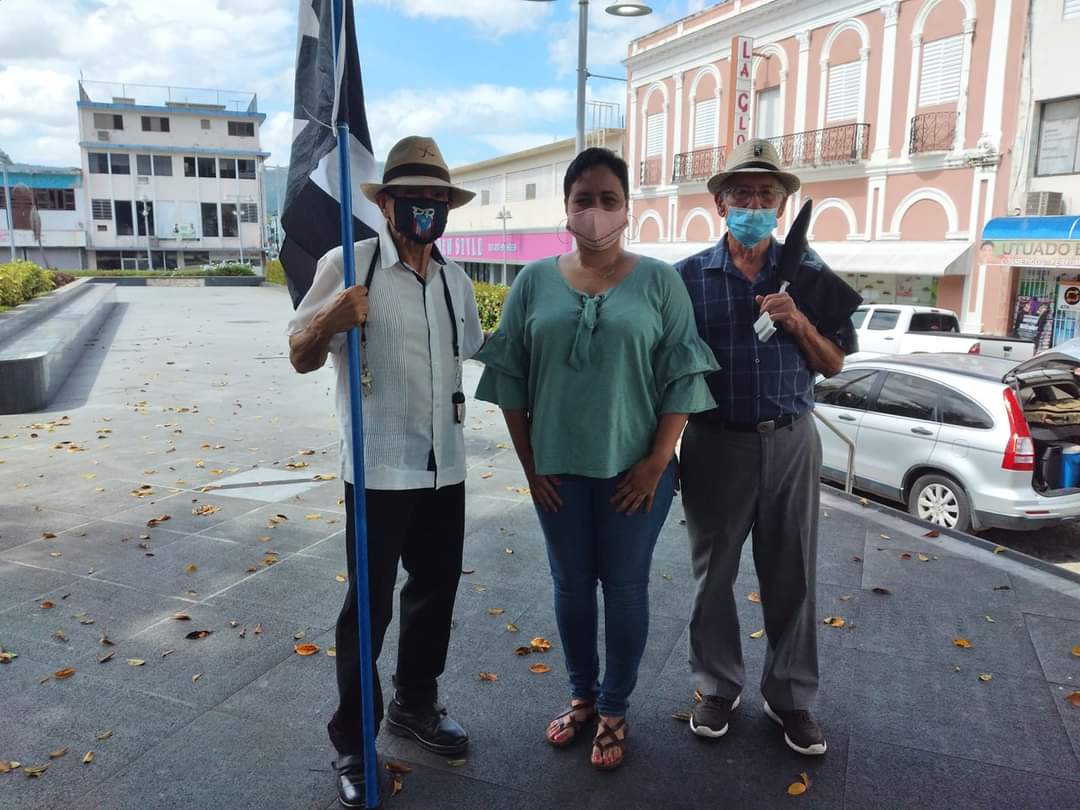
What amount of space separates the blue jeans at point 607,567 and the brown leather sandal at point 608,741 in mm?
40

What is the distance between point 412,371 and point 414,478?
1.16 ft

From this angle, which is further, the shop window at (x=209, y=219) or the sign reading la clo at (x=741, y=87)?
the shop window at (x=209, y=219)

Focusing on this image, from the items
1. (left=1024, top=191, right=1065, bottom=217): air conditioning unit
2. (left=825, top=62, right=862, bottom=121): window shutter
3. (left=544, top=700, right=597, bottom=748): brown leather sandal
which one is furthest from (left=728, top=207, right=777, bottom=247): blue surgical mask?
(left=825, top=62, right=862, bottom=121): window shutter

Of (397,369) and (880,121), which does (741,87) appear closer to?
(880,121)

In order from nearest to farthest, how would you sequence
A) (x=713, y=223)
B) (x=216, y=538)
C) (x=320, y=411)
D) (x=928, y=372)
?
(x=216, y=538) → (x=928, y=372) → (x=320, y=411) → (x=713, y=223)

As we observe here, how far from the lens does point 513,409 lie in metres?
2.84

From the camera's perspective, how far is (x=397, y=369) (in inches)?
105

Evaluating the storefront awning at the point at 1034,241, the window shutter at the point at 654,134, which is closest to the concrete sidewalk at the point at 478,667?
the storefront awning at the point at 1034,241

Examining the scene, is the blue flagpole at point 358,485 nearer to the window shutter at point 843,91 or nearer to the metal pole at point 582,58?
the metal pole at point 582,58

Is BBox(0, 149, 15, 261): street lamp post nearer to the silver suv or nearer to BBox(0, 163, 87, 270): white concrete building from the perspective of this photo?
BBox(0, 163, 87, 270): white concrete building

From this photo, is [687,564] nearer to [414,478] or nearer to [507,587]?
[507,587]

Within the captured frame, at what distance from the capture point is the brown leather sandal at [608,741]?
2.84m

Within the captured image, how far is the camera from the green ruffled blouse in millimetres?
2643

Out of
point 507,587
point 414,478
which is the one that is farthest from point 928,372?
point 414,478
